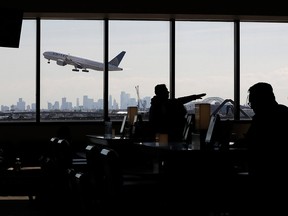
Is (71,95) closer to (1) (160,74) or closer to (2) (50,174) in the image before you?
(1) (160,74)

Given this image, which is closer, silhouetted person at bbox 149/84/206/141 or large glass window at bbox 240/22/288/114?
silhouetted person at bbox 149/84/206/141

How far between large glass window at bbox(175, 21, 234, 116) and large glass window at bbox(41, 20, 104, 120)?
139 centimetres

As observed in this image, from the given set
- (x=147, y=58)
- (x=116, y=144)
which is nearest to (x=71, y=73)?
(x=147, y=58)

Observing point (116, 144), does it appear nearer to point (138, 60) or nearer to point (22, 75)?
point (22, 75)

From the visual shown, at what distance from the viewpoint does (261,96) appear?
321 cm

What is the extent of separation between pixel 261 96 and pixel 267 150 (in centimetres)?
29

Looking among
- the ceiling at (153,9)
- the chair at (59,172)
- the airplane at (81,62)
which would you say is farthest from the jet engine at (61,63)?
the chair at (59,172)

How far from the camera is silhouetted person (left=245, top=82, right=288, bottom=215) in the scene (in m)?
3.07

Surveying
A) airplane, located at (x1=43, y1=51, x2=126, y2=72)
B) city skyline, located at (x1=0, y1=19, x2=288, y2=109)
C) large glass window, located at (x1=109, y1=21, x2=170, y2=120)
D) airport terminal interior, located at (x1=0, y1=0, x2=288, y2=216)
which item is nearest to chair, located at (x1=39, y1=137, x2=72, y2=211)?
airport terminal interior, located at (x1=0, y1=0, x2=288, y2=216)

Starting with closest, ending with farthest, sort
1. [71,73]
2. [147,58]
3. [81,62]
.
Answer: [81,62] < [71,73] < [147,58]

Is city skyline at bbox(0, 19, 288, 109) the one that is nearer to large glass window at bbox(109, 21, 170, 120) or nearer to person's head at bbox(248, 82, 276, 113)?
large glass window at bbox(109, 21, 170, 120)

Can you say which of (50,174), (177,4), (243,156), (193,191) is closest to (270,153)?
(243,156)

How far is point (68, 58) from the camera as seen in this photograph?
992 cm

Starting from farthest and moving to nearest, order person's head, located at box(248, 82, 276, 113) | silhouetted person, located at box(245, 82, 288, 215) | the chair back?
person's head, located at box(248, 82, 276, 113) → silhouetted person, located at box(245, 82, 288, 215) → the chair back
